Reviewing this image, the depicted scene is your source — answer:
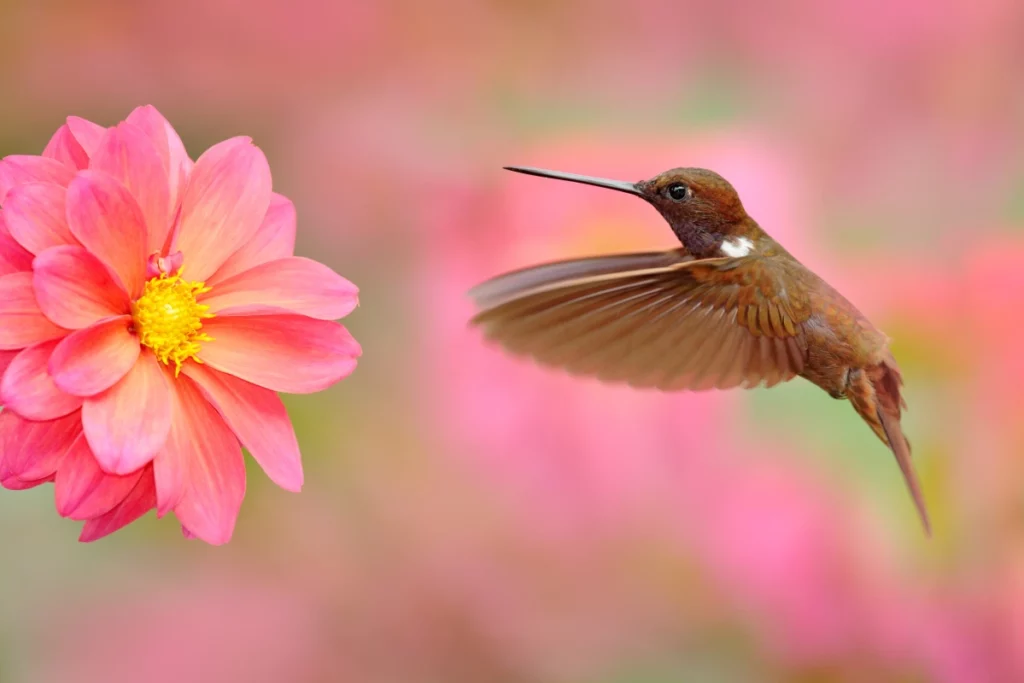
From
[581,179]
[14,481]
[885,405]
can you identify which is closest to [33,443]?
[14,481]

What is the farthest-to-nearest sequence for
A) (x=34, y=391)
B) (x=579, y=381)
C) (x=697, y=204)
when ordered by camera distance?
(x=579, y=381)
(x=697, y=204)
(x=34, y=391)

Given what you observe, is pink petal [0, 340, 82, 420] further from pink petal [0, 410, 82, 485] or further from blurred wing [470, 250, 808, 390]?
blurred wing [470, 250, 808, 390]

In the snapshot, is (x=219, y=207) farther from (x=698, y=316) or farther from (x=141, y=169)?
(x=698, y=316)

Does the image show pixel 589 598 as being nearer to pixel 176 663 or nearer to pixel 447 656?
pixel 447 656

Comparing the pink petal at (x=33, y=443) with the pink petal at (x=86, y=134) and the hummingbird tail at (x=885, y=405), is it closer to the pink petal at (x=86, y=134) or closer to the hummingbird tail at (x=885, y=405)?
the pink petal at (x=86, y=134)

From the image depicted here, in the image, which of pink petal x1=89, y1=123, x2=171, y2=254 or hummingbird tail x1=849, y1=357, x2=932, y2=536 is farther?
hummingbird tail x1=849, y1=357, x2=932, y2=536

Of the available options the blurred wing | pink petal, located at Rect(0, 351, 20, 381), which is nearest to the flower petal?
pink petal, located at Rect(0, 351, 20, 381)

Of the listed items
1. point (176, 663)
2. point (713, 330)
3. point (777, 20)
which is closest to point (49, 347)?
point (713, 330)
